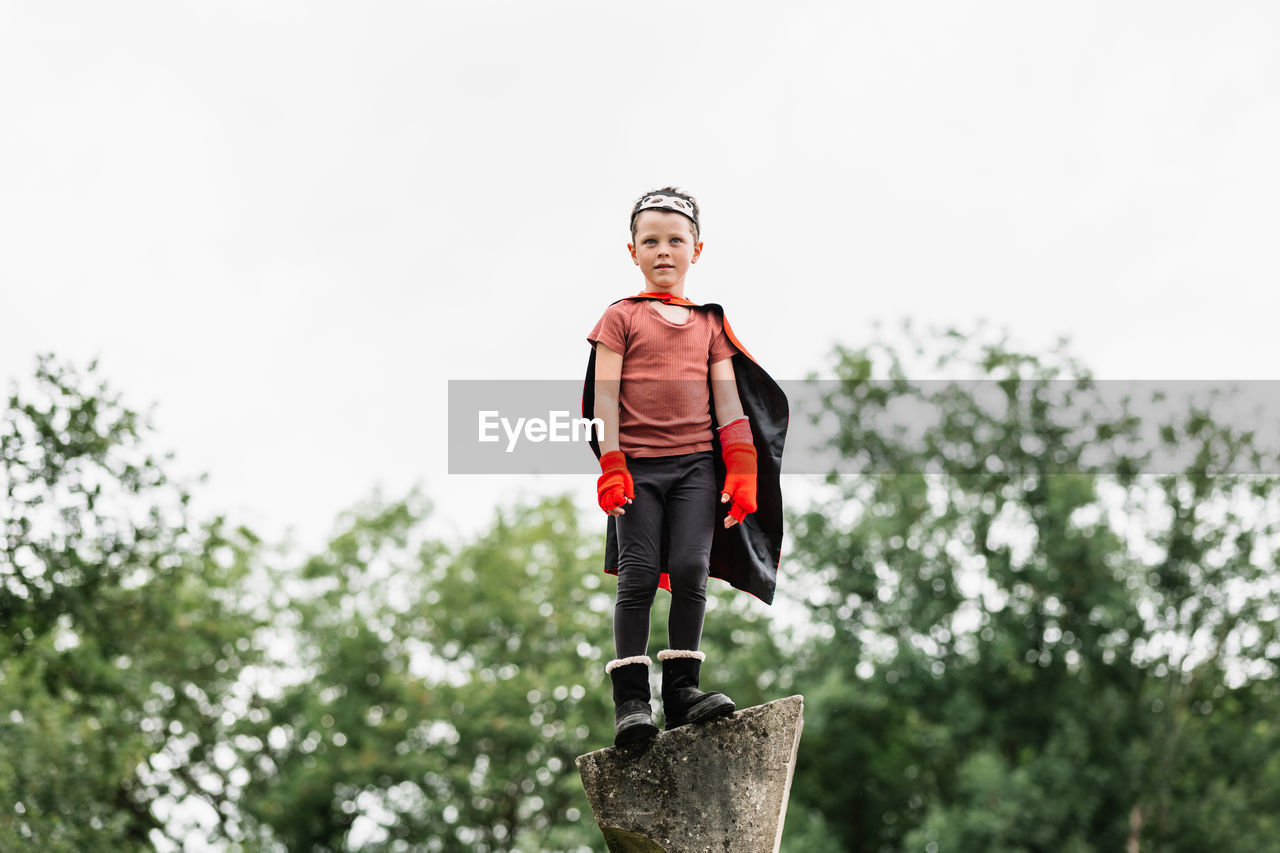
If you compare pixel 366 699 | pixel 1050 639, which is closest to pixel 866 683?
pixel 1050 639

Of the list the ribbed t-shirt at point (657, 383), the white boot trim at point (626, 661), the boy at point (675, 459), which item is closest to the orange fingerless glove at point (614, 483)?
the boy at point (675, 459)

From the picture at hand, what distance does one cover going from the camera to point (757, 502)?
5.23 m

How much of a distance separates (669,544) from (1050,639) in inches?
682

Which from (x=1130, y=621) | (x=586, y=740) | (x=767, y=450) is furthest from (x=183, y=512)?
(x=1130, y=621)

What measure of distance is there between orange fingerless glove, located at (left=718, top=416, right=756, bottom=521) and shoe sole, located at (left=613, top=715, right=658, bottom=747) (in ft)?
2.90

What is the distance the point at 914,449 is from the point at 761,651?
16.0 feet

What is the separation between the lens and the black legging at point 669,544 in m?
4.71

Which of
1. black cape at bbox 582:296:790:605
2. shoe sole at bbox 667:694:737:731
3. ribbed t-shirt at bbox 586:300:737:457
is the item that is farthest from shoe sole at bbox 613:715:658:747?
ribbed t-shirt at bbox 586:300:737:457

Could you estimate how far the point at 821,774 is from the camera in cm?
2092

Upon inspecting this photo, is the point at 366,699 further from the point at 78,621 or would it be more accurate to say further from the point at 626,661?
the point at 626,661

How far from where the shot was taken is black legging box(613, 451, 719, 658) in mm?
4707

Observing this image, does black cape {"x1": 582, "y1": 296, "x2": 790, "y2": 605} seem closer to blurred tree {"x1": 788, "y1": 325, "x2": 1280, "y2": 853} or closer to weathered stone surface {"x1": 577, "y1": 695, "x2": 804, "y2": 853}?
weathered stone surface {"x1": 577, "y1": 695, "x2": 804, "y2": 853}

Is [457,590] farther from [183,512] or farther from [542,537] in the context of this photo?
[183,512]

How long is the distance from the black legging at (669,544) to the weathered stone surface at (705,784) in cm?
38
